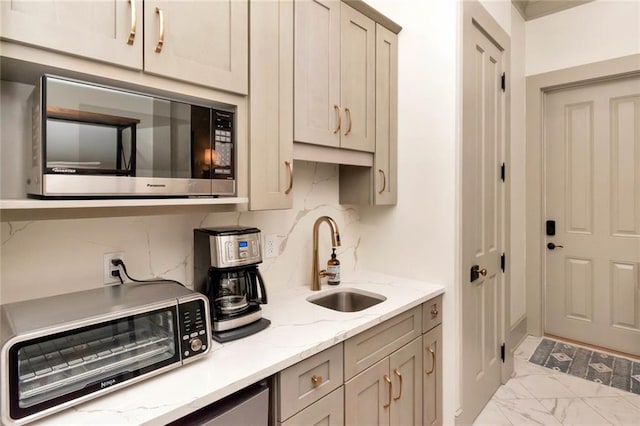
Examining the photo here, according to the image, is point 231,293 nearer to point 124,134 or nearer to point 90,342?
point 90,342

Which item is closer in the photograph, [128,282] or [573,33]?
[128,282]

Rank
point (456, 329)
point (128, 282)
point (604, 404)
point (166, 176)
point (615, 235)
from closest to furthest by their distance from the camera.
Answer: point (166, 176), point (128, 282), point (456, 329), point (604, 404), point (615, 235)

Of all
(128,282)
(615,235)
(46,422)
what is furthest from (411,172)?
(615,235)

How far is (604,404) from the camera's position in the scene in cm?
226

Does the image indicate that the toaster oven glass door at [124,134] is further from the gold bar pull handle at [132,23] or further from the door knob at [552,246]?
the door knob at [552,246]

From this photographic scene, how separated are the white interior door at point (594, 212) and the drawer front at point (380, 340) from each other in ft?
7.33

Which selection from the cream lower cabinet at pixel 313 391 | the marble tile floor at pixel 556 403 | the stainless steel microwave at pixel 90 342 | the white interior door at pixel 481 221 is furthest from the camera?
the marble tile floor at pixel 556 403

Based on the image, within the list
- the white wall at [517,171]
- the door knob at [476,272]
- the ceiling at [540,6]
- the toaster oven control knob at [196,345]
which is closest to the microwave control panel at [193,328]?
the toaster oven control knob at [196,345]

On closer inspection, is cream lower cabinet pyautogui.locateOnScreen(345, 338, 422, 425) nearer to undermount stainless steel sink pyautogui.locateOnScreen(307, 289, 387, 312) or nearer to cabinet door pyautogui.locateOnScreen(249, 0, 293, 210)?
undermount stainless steel sink pyautogui.locateOnScreen(307, 289, 387, 312)

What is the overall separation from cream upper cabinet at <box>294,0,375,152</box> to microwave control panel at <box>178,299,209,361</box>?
818 millimetres

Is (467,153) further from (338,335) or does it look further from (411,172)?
(338,335)

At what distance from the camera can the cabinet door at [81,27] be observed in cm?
85

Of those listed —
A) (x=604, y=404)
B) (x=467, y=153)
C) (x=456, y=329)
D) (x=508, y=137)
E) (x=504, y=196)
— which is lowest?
(x=604, y=404)

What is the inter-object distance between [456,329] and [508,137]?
1441 mm
